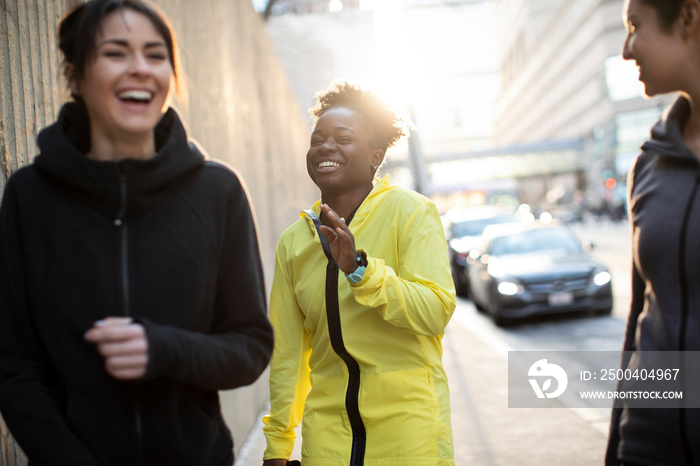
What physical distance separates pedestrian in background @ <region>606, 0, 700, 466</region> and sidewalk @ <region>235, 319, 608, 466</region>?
9.56 feet

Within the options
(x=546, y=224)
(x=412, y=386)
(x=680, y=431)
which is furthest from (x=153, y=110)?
(x=546, y=224)

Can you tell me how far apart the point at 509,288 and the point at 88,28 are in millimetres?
9529

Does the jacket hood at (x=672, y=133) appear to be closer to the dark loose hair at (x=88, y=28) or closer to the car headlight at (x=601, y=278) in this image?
the dark loose hair at (x=88, y=28)

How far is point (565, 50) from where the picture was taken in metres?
91.1

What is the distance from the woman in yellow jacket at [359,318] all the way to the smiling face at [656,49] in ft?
2.95

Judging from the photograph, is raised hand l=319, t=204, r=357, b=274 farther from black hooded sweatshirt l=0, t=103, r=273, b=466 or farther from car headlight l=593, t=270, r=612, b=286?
car headlight l=593, t=270, r=612, b=286

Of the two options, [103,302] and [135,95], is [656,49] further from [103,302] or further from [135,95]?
[103,302]

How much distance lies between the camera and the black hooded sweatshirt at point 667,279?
1.82 m

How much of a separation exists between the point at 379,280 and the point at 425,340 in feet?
1.28

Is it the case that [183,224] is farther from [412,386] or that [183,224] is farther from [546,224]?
[546,224]

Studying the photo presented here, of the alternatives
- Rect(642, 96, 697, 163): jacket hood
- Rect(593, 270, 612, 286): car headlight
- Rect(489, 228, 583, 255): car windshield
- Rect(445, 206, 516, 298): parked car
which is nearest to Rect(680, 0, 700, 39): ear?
Rect(642, 96, 697, 163): jacket hood

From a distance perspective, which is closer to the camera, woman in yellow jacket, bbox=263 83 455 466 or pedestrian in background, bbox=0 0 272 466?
pedestrian in background, bbox=0 0 272 466

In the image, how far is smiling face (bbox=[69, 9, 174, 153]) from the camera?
1.61 m

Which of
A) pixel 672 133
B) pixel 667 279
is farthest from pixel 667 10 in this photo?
pixel 667 279
